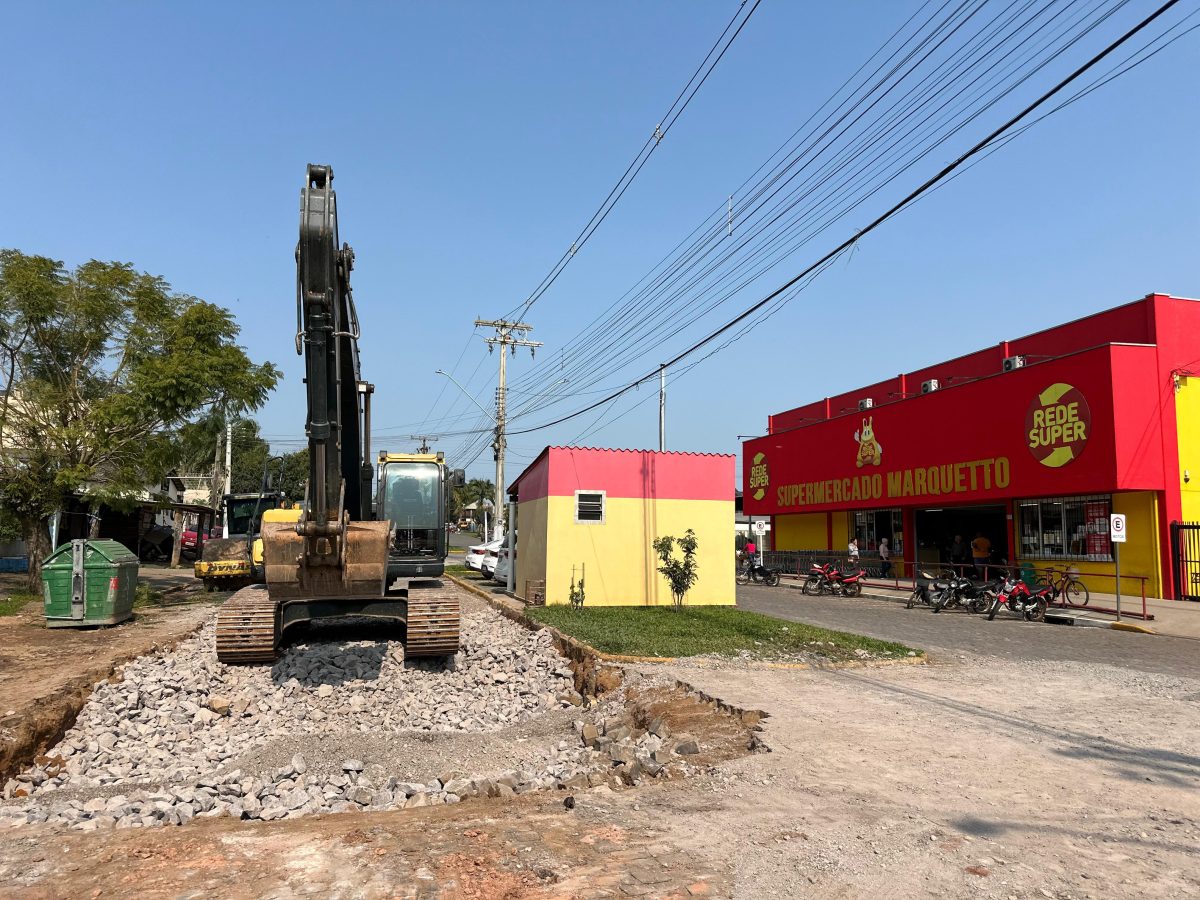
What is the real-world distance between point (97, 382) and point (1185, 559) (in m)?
27.6

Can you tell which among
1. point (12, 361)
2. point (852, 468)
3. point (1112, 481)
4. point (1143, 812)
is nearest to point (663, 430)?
point (852, 468)

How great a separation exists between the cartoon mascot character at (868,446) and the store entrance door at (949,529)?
2829 mm

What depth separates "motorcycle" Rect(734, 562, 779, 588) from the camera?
1209 inches

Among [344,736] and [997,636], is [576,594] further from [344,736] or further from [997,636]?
[344,736]

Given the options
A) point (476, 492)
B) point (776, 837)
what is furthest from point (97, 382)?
point (476, 492)

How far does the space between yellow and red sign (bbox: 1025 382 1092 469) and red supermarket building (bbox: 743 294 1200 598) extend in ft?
0.13

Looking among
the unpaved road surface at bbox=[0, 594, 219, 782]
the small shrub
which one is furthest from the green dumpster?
the small shrub

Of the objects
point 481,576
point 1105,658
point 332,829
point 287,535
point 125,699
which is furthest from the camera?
point 481,576

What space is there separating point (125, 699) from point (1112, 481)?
21810 mm

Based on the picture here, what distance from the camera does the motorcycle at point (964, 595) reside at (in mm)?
20625

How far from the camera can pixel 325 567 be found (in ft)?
29.0

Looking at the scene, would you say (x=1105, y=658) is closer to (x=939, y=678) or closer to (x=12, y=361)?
(x=939, y=678)

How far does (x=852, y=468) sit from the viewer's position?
107 feet

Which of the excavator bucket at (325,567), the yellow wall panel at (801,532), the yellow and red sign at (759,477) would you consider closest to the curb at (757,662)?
the excavator bucket at (325,567)
